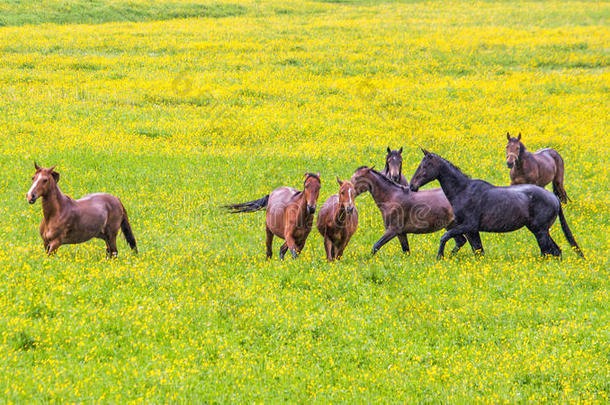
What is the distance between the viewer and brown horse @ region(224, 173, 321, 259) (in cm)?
1263

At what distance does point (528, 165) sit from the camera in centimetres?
1898

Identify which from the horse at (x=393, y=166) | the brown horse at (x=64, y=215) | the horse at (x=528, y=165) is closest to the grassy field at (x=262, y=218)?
the brown horse at (x=64, y=215)

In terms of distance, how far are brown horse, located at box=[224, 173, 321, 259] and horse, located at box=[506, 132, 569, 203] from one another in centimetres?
786

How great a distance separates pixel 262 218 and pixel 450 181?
6.69 m

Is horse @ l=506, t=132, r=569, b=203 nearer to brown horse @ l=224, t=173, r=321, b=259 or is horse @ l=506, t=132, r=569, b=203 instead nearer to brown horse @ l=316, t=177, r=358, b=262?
brown horse @ l=316, t=177, r=358, b=262

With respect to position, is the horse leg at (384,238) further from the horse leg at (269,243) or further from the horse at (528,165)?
the horse at (528,165)

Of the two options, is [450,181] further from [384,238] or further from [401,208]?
[384,238]

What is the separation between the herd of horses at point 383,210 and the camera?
41.3 ft

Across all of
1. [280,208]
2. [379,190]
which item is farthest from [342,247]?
[379,190]

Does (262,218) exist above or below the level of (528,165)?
below

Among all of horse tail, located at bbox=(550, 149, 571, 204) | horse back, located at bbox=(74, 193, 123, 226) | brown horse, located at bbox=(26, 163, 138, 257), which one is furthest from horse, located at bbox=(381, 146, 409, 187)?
brown horse, located at bbox=(26, 163, 138, 257)

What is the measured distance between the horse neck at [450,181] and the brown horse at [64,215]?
26.1 ft

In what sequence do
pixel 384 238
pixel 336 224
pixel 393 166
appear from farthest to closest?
pixel 393 166
pixel 384 238
pixel 336 224

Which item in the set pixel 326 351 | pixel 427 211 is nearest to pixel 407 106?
pixel 427 211
